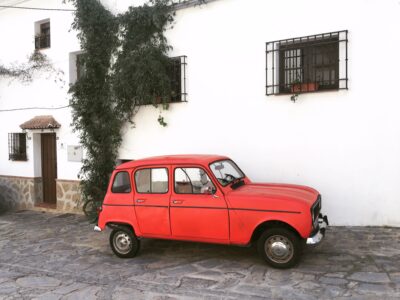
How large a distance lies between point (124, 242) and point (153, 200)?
100 centimetres

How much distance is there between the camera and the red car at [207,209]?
17.5ft

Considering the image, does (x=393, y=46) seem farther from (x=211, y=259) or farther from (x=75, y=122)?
(x=75, y=122)

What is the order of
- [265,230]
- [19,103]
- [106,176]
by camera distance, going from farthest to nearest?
[19,103] < [106,176] < [265,230]

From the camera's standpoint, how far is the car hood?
17.5 feet

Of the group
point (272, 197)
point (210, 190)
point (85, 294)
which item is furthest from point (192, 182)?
point (85, 294)

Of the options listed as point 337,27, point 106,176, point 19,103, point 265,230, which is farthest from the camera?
point 19,103

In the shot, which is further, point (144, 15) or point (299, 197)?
point (144, 15)

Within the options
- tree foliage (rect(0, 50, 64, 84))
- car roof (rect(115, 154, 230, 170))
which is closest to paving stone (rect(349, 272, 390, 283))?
car roof (rect(115, 154, 230, 170))

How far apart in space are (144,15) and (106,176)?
4026mm

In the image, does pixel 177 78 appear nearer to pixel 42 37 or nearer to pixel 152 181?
pixel 152 181

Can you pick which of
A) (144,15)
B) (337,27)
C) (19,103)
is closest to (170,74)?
(144,15)

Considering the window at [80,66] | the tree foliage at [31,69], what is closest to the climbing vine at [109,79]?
the window at [80,66]

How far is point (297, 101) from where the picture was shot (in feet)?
24.6

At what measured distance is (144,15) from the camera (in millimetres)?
8930
